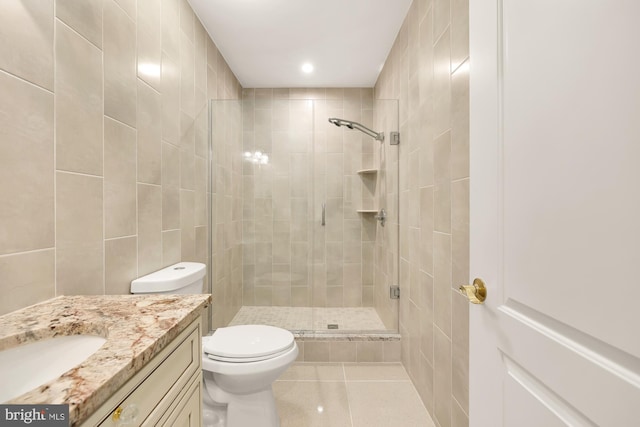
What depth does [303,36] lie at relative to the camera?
2271 mm

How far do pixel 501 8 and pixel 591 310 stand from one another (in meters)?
0.69

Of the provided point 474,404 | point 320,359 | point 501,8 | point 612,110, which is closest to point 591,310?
point 612,110

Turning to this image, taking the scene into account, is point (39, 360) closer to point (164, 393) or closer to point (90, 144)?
point (164, 393)

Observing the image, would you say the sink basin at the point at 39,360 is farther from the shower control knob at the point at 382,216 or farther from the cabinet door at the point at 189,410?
the shower control knob at the point at 382,216

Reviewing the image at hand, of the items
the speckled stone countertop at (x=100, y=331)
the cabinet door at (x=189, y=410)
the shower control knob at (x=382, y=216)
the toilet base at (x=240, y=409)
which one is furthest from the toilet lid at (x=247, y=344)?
the shower control knob at (x=382, y=216)

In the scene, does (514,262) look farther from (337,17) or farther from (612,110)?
(337,17)

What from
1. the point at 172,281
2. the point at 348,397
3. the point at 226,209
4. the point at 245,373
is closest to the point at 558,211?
the point at 245,373

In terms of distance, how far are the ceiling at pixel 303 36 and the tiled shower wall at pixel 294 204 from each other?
17.1 inches

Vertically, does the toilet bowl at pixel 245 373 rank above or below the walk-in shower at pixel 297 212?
below

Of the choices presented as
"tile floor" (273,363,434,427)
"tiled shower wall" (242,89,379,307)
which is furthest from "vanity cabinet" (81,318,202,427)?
"tiled shower wall" (242,89,379,307)

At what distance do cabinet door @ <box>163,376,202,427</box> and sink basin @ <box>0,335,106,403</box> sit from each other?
255 mm

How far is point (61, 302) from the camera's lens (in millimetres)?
889

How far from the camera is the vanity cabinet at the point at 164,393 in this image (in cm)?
51

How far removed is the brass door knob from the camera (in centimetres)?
77
